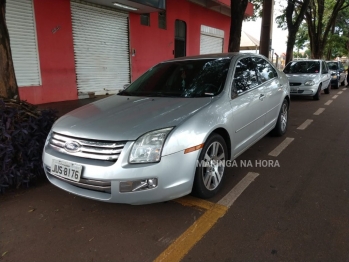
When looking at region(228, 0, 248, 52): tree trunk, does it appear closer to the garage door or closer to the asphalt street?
the asphalt street

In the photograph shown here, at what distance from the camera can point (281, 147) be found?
482 cm

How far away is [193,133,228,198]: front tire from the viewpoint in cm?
281

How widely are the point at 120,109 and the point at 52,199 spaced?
1287 mm

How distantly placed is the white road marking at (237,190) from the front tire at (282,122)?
1.80 m

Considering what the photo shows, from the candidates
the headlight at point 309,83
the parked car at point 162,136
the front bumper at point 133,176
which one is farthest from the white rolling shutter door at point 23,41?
the headlight at point 309,83

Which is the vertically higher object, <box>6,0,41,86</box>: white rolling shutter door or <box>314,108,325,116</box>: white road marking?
<box>6,0,41,86</box>: white rolling shutter door

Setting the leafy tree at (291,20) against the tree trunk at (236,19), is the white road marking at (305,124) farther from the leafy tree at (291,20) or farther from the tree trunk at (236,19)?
the leafy tree at (291,20)

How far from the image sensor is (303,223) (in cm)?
259

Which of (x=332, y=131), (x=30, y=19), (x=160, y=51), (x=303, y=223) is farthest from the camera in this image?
(x=160, y=51)

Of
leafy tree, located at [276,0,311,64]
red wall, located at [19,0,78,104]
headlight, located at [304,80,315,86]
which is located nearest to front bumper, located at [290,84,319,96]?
headlight, located at [304,80,315,86]

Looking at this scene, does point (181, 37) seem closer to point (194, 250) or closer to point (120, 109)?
point (120, 109)

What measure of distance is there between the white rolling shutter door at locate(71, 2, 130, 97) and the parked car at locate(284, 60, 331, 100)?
248 inches

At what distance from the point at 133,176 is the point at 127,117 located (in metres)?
0.69

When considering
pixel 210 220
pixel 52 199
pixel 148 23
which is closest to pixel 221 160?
pixel 210 220
